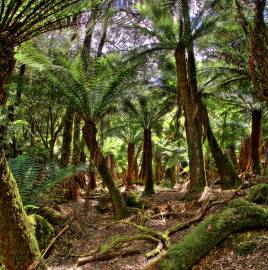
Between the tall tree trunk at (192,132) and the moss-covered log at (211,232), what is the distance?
4266 millimetres

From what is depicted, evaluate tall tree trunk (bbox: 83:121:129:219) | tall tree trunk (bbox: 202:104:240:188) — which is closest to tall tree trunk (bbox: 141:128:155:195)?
tall tree trunk (bbox: 202:104:240:188)

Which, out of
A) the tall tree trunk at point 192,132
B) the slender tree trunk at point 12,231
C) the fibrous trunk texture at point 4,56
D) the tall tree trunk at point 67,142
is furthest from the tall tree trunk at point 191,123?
the fibrous trunk texture at point 4,56

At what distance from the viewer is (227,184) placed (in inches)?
347

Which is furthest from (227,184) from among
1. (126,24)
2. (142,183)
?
(142,183)

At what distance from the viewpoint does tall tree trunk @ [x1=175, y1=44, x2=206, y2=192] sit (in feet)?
26.9

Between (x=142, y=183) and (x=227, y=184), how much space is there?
7.30 metres

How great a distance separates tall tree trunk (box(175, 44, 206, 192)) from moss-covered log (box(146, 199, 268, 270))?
4.27m

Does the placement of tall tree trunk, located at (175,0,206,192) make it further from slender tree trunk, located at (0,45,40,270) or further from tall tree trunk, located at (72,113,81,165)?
slender tree trunk, located at (0,45,40,270)

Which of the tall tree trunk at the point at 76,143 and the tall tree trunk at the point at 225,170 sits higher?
the tall tree trunk at the point at 76,143

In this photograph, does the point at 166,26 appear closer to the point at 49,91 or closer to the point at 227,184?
the point at 49,91

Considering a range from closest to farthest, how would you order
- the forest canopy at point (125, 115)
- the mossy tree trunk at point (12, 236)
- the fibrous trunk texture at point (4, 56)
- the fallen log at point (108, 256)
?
the mossy tree trunk at point (12, 236)
the fibrous trunk texture at point (4, 56)
the forest canopy at point (125, 115)
the fallen log at point (108, 256)

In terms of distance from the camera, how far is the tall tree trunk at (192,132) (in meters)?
8.20

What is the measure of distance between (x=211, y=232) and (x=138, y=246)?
1.41m

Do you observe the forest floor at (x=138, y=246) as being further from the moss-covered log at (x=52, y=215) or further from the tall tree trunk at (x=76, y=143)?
the tall tree trunk at (x=76, y=143)
